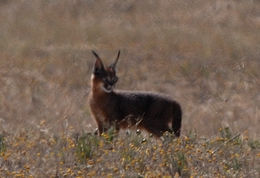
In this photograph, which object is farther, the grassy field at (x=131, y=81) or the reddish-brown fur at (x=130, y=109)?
the reddish-brown fur at (x=130, y=109)

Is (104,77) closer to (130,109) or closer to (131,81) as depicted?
(130,109)

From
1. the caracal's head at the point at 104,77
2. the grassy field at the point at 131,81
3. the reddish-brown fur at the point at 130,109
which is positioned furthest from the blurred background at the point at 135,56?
the caracal's head at the point at 104,77

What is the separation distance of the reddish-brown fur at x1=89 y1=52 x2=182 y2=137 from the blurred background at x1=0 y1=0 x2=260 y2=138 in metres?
0.60

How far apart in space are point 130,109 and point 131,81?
17.4 feet

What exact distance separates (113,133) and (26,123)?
233 centimetres

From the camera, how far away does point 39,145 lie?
8.16 meters

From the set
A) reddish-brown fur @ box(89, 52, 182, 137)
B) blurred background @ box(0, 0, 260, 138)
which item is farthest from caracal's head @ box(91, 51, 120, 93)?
blurred background @ box(0, 0, 260, 138)

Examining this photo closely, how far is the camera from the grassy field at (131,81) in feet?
24.4

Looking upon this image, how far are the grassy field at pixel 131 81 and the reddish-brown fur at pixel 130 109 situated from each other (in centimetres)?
24

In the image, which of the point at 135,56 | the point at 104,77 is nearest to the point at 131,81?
the point at 135,56

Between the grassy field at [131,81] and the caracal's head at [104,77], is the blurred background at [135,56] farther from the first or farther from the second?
the caracal's head at [104,77]

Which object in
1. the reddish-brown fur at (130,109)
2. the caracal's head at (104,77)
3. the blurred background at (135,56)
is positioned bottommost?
the blurred background at (135,56)

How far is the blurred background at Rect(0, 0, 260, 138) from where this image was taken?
1229 cm

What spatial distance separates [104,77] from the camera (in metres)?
9.48
